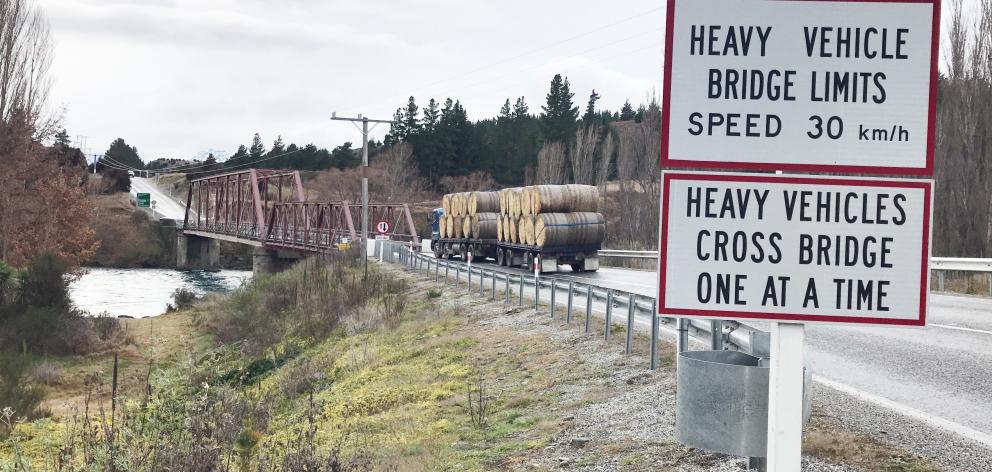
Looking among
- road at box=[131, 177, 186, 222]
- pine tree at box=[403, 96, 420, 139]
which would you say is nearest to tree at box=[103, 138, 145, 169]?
road at box=[131, 177, 186, 222]

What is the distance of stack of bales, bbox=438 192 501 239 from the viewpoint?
40469 mm

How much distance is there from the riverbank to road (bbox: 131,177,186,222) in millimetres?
87706

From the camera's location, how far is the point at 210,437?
7.68 metres

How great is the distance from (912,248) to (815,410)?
5125 millimetres

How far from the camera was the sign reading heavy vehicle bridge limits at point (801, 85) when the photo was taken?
3861mm

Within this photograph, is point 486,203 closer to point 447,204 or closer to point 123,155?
point 447,204

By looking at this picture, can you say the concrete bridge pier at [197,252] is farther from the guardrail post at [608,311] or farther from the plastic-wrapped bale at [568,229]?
the guardrail post at [608,311]

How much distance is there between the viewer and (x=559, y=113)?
101 m

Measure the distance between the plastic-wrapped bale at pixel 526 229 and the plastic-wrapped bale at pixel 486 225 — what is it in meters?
6.62

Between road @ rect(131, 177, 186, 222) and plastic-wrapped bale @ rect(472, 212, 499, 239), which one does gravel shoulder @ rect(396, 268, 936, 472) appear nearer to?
plastic-wrapped bale @ rect(472, 212, 499, 239)

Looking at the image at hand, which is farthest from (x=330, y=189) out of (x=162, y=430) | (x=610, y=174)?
(x=162, y=430)

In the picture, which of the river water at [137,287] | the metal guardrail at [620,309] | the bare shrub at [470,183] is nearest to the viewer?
the metal guardrail at [620,309]

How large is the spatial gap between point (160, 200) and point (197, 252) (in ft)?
152

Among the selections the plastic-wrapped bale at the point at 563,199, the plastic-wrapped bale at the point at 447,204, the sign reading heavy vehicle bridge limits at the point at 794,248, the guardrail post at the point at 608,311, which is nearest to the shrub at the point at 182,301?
the plastic-wrapped bale at the point at 447,204
